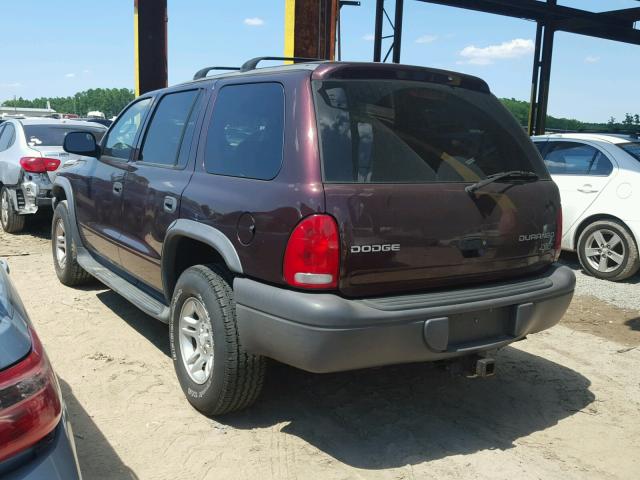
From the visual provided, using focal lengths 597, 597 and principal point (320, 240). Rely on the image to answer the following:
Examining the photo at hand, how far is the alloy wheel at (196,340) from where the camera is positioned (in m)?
3.20

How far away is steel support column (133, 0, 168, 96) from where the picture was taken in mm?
11938

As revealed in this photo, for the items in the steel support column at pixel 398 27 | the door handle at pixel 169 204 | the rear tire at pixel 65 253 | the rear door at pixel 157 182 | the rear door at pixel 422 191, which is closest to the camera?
the rear door at pixel 422 191

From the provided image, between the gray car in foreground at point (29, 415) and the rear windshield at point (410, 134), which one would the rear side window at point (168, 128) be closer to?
the rear windshield at point (410, 134)

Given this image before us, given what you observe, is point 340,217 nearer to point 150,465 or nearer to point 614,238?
point 150,465

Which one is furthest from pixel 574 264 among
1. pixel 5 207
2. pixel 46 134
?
pixel 5 207

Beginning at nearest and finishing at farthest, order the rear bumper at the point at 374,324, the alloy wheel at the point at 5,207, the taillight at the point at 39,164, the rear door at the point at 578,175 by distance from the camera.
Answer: the rear bumper at the point at 374,324 → the rear door at the point at 578,175 → the taillight at the point at 39,164 → the alloy wheel at the point at 5,207

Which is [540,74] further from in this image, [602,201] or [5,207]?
[5,207]

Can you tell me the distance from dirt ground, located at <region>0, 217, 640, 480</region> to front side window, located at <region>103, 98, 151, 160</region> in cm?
139

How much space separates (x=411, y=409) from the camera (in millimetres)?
3463

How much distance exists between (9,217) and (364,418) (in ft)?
23.0

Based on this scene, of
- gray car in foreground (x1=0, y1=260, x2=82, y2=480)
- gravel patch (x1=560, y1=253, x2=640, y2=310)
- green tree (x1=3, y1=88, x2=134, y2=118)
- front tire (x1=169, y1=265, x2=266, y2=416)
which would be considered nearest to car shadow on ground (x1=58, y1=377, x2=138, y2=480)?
front tire (x1=169, y1=265, x2=266, y2=416)

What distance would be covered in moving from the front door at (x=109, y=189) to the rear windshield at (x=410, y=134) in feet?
6.83

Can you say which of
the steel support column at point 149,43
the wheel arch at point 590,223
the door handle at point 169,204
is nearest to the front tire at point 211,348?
the door handle at point 169,204

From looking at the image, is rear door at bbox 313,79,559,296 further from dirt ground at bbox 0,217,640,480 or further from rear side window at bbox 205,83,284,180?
dirt ground at bbox 0,217,640,480
